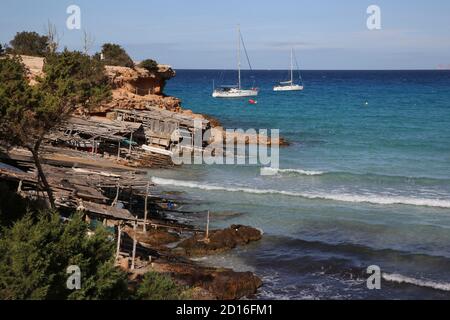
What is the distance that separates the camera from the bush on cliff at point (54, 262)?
468 inches

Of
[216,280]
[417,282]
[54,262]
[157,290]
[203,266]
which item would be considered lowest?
[417,282]

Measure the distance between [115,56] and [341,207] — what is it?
37.2 m

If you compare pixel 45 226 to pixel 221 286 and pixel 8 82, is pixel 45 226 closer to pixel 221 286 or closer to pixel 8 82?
pixel 8 82

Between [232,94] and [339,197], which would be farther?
[232,94]

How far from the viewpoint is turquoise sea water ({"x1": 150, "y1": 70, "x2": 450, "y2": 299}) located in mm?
20109

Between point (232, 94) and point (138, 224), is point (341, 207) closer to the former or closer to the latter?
point (138, 224)

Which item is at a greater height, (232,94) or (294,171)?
(232,94)

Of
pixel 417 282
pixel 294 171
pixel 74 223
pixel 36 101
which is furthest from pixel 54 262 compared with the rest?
pixel 294 171

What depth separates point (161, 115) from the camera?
145ft

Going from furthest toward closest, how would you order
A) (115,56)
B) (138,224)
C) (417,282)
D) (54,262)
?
(115,56), (138,224), (417,282), (54,262)

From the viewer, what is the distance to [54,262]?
42.0ft

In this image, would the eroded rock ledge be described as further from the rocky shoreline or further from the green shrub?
the green shrub

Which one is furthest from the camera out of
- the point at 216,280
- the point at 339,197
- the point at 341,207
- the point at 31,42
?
the point at 31,42

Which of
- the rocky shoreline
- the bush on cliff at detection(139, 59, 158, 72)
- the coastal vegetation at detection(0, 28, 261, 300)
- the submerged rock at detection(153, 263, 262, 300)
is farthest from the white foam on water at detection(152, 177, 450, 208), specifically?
the bush on cliff at detection(139, 59, 158, 72)
